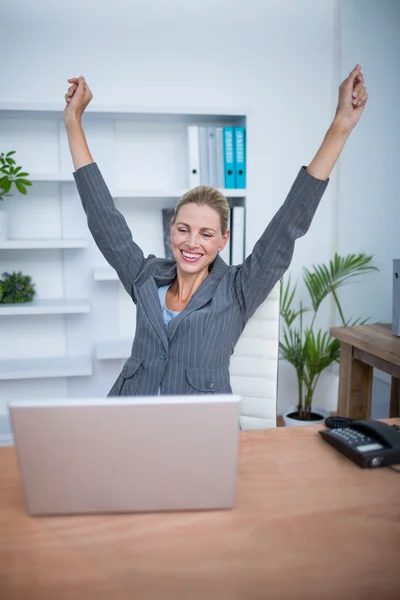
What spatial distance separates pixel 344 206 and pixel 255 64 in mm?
986

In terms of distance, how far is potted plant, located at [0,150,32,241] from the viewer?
270 cm

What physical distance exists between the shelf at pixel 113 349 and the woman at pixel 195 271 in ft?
4.06

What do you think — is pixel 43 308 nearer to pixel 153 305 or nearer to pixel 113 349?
pixel 113 349

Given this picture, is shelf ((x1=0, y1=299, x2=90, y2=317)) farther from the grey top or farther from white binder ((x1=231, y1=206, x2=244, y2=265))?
the grey top

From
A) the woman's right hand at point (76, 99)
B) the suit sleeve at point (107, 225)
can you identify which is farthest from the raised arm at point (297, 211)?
the woman's right hand at point (76, 99)

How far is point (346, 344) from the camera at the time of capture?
257 cm

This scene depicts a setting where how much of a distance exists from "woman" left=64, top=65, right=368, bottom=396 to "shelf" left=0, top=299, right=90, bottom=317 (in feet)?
3.98

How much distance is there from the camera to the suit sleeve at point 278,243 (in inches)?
57.8

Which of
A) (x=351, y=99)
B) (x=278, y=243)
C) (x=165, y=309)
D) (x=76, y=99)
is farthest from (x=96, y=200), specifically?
(x=351, y=99)

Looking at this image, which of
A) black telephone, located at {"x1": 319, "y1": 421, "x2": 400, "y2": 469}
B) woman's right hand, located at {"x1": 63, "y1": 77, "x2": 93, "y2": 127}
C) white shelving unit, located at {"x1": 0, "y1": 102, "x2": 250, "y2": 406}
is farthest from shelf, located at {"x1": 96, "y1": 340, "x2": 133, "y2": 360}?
black telephone, located at {"x1": 319, "y1": 421, "x2": 400, "y2": 469}

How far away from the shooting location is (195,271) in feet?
5.62

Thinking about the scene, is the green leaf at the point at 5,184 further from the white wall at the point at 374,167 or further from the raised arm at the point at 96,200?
the white wall at the point at 374,167

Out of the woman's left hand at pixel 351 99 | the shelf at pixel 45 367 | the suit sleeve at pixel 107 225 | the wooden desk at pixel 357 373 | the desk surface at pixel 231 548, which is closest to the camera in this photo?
the desk surface at pixel 231 548

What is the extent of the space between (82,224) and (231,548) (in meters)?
2.53
